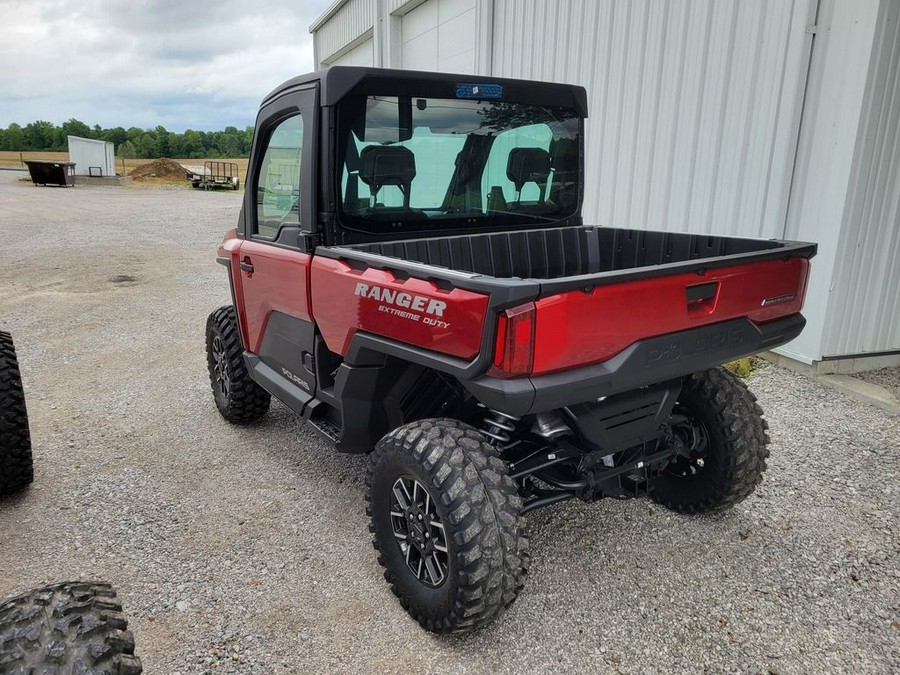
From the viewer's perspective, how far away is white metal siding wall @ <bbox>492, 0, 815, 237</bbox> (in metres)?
5.31

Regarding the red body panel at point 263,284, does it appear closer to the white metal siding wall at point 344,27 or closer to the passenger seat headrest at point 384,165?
the passenger seat headrest at point 384,165

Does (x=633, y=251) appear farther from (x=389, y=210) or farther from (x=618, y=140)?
(x=618, y=140)

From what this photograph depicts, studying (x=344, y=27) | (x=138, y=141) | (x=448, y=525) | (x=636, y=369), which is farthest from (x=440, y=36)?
(x=138, y=141)

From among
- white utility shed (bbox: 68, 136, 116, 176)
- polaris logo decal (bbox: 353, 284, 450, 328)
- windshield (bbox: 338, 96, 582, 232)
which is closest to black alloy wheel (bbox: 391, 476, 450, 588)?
polaris logo decal (bbox: 353, 284, 450, 328)

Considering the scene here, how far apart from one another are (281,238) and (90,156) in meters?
36.2

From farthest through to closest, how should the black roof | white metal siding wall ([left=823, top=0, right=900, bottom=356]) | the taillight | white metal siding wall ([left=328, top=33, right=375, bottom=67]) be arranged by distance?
1. white metal siding wall ([left=328, top=33, right=375, bottom=67])
2. white metal siding wall ([left=823, top=0, right=900, bottom=356])
3. the black roof
4. the taillight

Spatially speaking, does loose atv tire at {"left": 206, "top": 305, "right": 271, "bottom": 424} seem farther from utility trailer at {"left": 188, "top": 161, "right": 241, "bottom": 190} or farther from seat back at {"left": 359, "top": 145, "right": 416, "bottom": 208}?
utility trailer at {"left": 188, "top": 161, "right": 241, "bottom": 190}

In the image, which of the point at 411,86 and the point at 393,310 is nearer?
the point at 393,310

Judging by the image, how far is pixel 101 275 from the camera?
34.4 feet

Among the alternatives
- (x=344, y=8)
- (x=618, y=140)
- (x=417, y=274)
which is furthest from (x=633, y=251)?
(x=344, y=8)

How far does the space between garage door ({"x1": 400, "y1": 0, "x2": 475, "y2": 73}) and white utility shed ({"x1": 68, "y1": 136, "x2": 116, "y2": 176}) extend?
90.2 feet

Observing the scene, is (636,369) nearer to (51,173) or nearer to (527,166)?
(527,166)

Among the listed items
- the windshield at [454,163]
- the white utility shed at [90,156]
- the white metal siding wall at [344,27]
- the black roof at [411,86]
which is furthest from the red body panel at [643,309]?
the white utility shed at [90,156]

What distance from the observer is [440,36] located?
36.8ft
